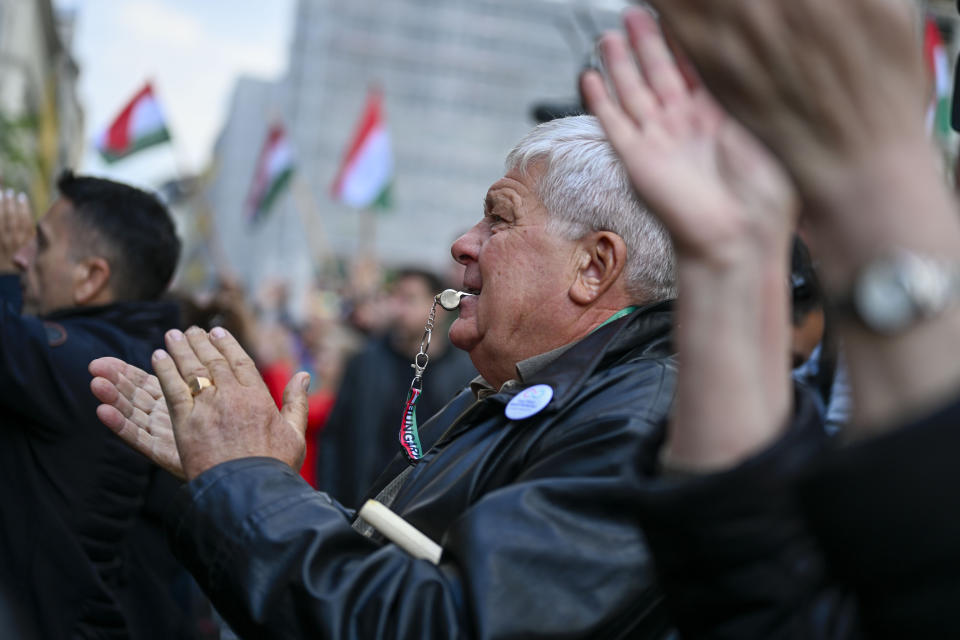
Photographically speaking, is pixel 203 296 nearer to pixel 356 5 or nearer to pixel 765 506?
pixel 765 506

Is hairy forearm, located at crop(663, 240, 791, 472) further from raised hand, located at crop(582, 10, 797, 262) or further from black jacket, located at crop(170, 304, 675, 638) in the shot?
black jacket, located at crop(170, 304, 675, 638)

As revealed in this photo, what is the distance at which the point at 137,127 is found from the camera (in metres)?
11.1

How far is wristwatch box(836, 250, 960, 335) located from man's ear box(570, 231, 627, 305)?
131cm

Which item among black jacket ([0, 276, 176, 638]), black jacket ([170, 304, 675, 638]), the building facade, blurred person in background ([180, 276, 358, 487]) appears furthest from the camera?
the building facade

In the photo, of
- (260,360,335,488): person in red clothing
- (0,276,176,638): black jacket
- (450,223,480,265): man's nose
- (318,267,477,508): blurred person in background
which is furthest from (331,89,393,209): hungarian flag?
(450,223,480,265): man's nose

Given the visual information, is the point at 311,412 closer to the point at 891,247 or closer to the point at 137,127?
the point at 137,127

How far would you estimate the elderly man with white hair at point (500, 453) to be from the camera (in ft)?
5.24

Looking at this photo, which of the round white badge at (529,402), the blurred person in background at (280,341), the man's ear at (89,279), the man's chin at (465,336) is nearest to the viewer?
the round white badge at (529,402)

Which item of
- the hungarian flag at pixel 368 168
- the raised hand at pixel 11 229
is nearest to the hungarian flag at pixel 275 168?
the hungarian flag at pixel 368 168

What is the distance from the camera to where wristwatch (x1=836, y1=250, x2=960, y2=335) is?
0.86 metres

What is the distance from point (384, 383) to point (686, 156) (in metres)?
5.96

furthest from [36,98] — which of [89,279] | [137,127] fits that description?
[89,279]

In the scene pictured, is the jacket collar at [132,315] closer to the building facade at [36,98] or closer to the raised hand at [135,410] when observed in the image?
the raised hand at [135,410]

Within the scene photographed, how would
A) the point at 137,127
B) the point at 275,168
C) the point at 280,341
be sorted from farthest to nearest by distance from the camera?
the point at 275,168, the point at 137,127, the point at 280,341
